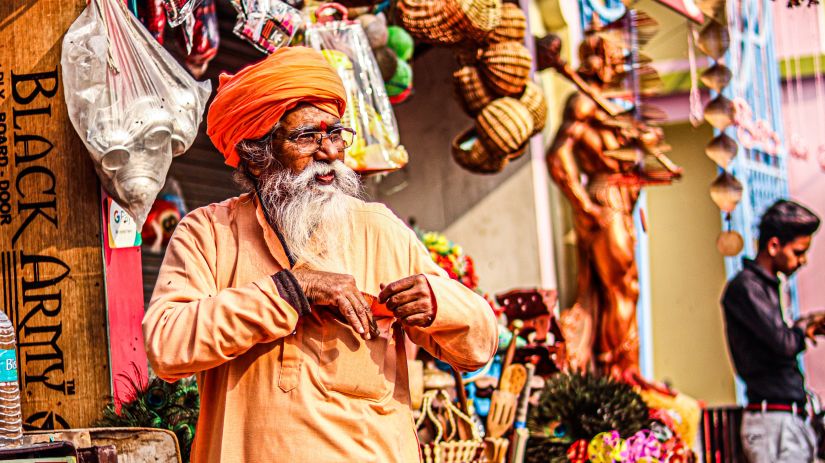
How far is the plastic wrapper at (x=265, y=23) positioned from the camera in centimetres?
440

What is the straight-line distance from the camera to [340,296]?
268 cm

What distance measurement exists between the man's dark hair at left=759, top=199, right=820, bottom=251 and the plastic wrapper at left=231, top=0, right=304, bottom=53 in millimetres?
3311

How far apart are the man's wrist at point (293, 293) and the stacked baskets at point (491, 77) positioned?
3273 mm

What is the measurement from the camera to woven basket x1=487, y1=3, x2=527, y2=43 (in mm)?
6055

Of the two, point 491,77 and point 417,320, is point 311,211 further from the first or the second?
point 491,77

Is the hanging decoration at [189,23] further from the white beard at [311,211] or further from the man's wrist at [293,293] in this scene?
the man's wrist at [293,293]

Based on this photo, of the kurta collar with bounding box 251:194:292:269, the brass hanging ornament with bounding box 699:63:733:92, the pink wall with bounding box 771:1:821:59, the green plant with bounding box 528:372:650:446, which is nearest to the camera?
the kurta collar with bounding box 251:194:292:269

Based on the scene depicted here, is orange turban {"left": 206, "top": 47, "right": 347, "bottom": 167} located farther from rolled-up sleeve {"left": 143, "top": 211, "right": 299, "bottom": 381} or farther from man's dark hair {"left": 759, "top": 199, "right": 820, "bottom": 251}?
man's dark hair {"left": 759, "top": 199, "right": 820, "bottom": 251}

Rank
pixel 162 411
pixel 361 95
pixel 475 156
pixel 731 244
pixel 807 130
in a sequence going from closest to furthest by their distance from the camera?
pixel 162 411
pixel 361 95
pixel 475 156
pixel 731 244
pixel 807 130

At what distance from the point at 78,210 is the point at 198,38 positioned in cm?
112

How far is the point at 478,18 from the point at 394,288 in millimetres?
3393

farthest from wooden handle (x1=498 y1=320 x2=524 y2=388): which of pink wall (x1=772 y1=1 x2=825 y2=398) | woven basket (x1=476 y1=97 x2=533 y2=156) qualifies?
pink wall (x1=772 y1=1 x2=825 y2=398)

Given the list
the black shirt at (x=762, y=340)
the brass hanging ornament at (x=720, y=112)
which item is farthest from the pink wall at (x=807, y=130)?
the black shirt at (x=762, y=340)

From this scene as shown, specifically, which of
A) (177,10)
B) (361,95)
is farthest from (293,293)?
(361,95)
